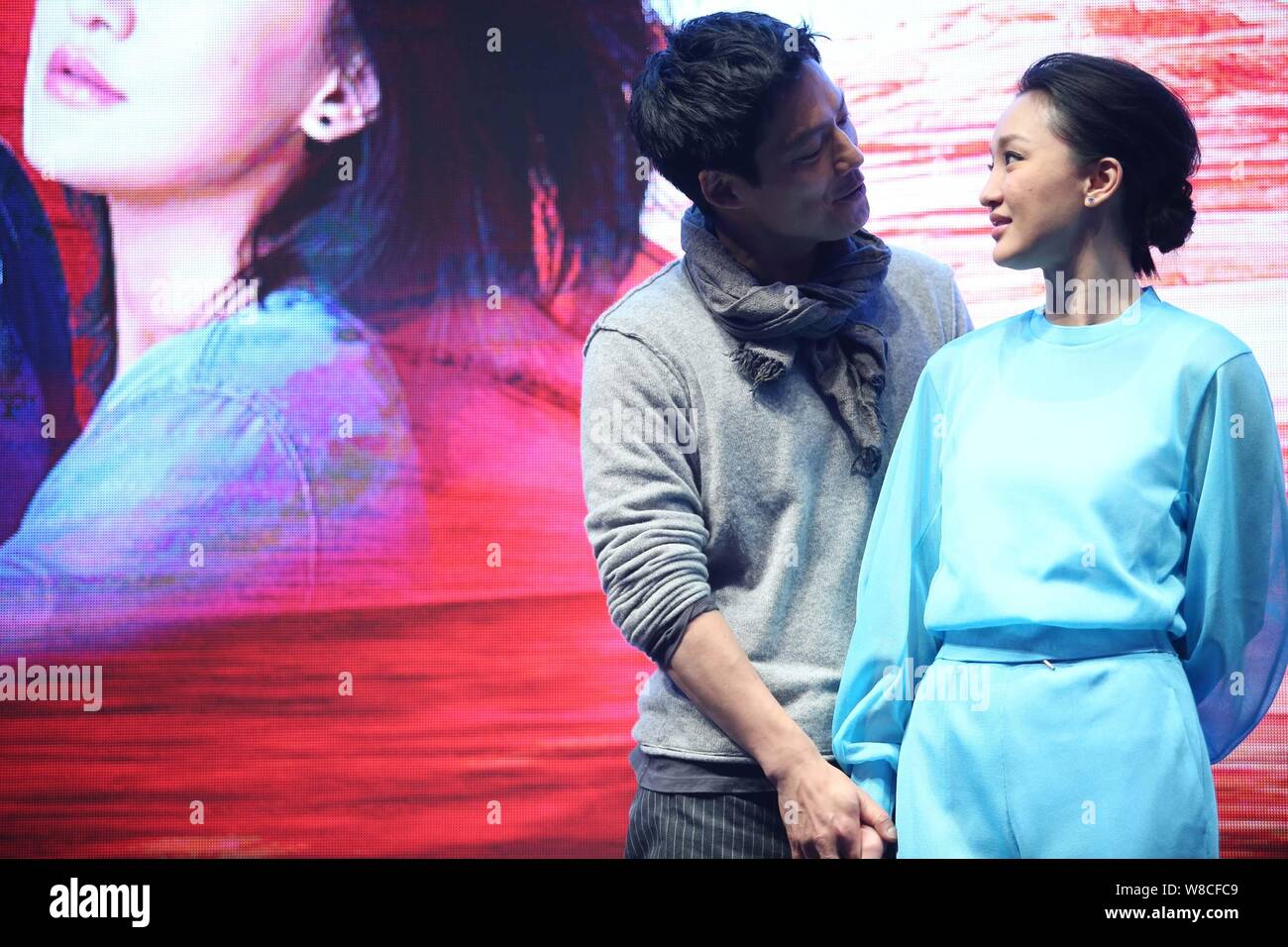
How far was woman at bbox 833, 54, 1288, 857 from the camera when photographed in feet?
4.33

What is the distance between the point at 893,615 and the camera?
4.82 ft

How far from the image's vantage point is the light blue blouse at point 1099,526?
4.35 ft

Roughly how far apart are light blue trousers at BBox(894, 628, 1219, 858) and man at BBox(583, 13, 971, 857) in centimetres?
18

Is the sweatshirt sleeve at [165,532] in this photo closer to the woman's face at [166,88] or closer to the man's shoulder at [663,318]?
the woman's face at [166,88]

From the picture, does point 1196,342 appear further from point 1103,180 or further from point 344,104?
point 344,104

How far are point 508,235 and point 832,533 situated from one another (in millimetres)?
1641

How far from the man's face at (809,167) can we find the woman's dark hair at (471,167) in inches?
55.8

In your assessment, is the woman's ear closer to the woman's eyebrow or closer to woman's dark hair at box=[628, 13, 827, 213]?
the woman's eyebrow

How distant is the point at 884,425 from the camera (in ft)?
5.24

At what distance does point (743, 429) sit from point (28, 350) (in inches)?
85.0

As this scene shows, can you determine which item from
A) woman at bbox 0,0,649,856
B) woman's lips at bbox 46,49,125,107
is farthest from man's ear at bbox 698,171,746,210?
woman's lips at bbox 46,49,125,107

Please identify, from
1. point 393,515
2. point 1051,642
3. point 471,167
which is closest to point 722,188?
point 1051,642

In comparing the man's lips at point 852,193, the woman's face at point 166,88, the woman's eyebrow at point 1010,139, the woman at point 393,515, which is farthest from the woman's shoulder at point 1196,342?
the woman's face at point 166,88

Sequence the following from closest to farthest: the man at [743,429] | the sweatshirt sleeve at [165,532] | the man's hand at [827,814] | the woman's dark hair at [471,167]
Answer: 1. the man's hand at [827,814]
2. the man at [743,429]
3. the woman's dark hair at [471,167]
4. the sweatshirt sleeve at [165,532]
